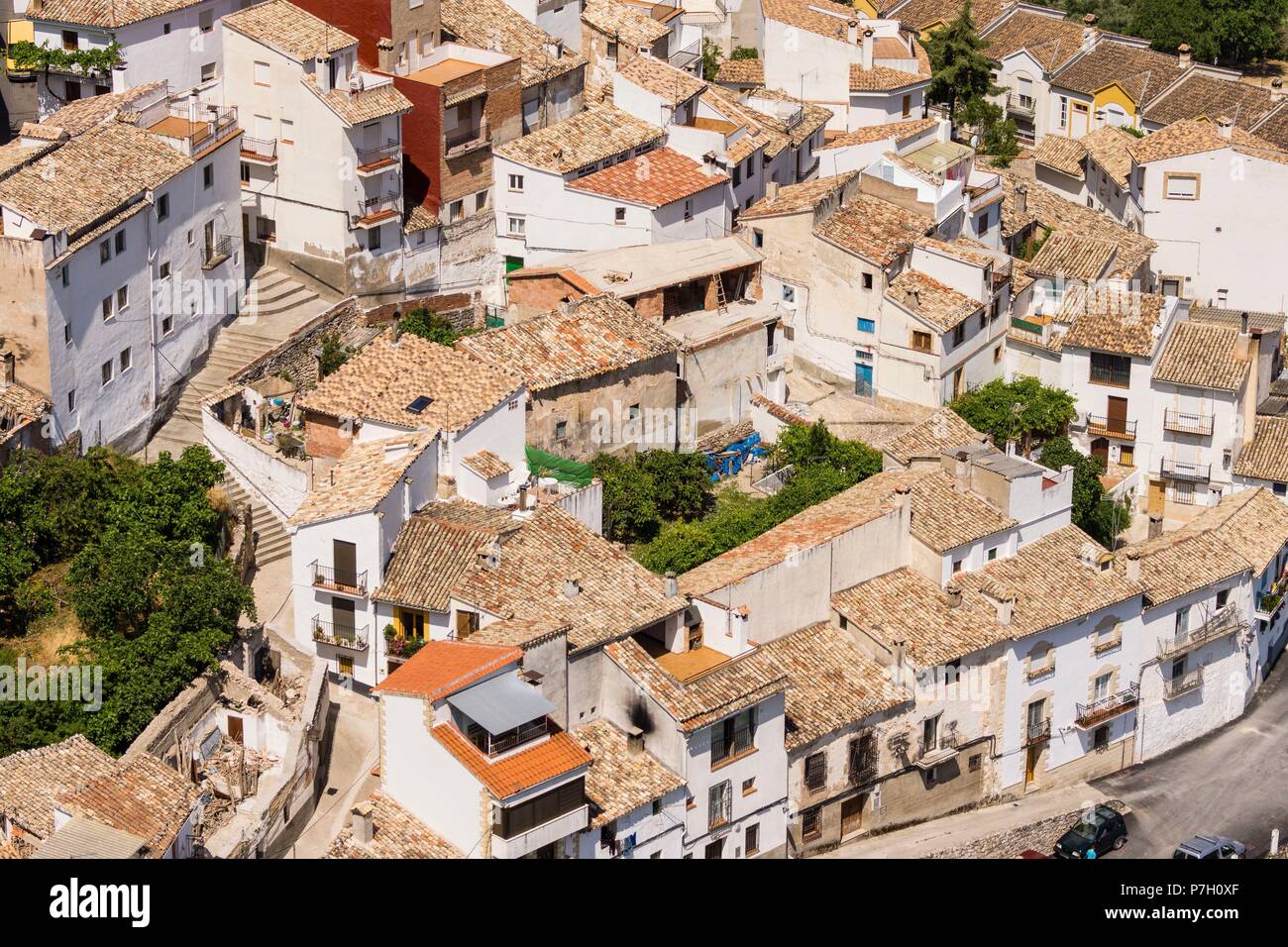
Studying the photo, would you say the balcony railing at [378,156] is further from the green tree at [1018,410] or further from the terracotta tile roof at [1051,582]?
the terracotta tile roof at [1051,582]

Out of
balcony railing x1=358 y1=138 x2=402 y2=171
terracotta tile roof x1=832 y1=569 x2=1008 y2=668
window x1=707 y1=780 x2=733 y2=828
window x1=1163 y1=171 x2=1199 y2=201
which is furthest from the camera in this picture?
window x1=1163 y1=171 x2=1199 y2=201

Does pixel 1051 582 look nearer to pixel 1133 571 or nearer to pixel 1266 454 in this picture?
pixel 1133 571

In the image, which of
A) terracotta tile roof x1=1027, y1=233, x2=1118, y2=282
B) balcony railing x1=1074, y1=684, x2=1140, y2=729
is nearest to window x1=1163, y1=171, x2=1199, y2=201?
terracotta tile roof x1=1027, y1=233, x2=1118, y2=282

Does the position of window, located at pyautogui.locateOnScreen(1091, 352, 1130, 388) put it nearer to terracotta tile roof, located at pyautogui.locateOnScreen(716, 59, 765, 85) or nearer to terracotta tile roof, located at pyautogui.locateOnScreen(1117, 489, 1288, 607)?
terracotta tile roof, located at pyautogui.locateOnScreen(1117, 489, 1288, 607)

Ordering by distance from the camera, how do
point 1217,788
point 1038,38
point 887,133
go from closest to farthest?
point 1217,788, point 887,133, point 1038,38

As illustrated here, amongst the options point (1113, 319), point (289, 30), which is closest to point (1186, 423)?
point (1113, 319)

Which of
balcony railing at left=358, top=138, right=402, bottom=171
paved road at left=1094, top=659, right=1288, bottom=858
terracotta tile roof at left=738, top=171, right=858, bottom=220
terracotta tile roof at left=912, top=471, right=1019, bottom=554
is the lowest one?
paved road at left=1094, top=659, right=1288, bottom=858
